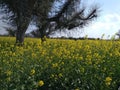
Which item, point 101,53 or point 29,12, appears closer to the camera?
point 101,53

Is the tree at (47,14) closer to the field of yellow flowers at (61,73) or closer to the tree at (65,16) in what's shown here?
the tree at (65,16)

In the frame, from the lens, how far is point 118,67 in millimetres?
→ 8062

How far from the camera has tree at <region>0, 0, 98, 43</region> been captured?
2217 cm

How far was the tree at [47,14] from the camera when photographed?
22172mm

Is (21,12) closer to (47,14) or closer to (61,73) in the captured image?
(47,14)

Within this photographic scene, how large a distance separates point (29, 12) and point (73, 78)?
1519 centimetres

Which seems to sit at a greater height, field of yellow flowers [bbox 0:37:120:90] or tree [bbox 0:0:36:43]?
tree [bbox 0:0:36:43]

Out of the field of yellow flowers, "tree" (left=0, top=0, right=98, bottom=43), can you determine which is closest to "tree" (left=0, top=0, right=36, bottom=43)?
"tree" (left=0, top=0, right=98, bottom=43)

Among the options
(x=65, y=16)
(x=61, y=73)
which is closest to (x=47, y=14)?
(x=65, y=16)

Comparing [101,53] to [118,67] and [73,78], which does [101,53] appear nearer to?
[118,67]

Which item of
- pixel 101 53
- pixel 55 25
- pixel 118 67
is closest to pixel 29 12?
pixel 55 25

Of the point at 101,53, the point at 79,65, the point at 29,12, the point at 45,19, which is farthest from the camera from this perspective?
the point at 45,19

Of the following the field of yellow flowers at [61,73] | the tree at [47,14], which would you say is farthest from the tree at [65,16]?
the field of yellow flowers at [61,73]

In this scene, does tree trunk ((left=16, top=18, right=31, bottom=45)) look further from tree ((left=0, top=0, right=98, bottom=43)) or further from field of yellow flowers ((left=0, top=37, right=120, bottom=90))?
field of yellow flowers ((left=0, top=37, right=120, bottom=90))
